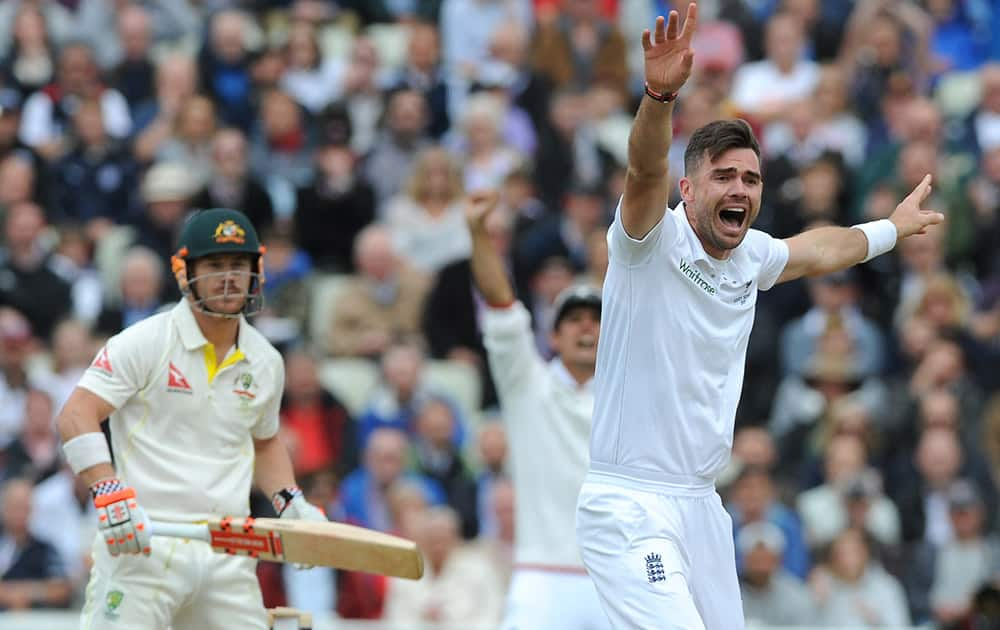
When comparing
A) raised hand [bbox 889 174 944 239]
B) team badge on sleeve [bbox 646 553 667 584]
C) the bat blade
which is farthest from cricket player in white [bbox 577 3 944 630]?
raised hand [bbox 889 174 944 239]

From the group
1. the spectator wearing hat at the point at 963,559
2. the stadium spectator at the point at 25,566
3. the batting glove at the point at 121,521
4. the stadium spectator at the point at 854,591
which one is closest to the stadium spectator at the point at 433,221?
the stadium spectator at the point at 25,566

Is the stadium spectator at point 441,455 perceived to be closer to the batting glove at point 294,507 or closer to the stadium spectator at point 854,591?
the stadium spectator at point 854,591

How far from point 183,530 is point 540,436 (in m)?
2.22

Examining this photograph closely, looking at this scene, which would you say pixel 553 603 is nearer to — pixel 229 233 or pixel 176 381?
pixel 176 381

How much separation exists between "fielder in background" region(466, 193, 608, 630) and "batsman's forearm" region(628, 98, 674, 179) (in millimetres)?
2832

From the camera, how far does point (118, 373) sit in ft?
28.7

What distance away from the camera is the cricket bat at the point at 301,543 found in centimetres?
850

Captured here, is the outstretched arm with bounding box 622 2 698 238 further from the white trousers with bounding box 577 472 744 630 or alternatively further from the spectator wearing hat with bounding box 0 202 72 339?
the spectator wearing hat with bounding box 0 202 72 339

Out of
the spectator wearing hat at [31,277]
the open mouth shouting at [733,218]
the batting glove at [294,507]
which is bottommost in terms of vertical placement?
the batting glove at [294,507]

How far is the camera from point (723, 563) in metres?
7.92

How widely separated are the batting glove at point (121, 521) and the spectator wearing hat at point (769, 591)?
5.80m

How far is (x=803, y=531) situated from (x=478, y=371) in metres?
2.80

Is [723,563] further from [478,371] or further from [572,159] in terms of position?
[572,159]

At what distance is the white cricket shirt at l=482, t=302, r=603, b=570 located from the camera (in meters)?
9.91
